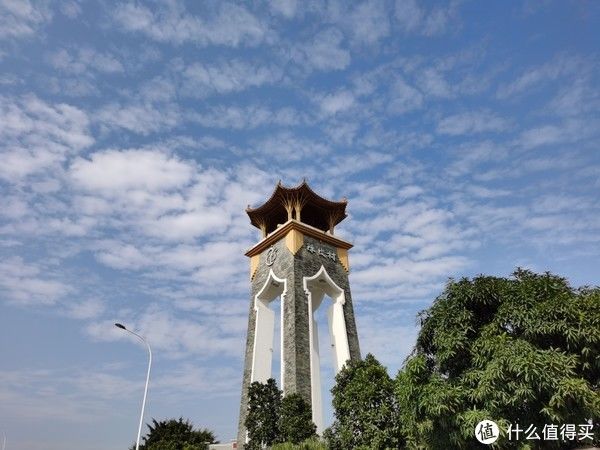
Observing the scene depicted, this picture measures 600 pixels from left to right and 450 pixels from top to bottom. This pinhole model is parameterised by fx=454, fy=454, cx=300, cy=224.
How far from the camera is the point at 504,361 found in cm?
1481

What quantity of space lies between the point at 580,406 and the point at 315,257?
20.4 m

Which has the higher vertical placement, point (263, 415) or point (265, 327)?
point (265, 327)

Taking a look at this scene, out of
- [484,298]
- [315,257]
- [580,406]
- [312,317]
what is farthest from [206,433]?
[580,406]

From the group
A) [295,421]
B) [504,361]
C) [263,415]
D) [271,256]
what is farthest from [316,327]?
[504,361]

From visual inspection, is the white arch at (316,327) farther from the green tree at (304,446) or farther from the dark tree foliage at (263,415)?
the green tree at (304,446)

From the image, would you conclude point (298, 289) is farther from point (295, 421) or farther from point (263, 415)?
point (295, 421)

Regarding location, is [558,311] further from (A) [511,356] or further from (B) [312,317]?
(B) [312,317]

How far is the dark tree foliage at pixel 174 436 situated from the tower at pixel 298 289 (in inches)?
172

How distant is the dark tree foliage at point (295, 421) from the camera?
23500 millimetres

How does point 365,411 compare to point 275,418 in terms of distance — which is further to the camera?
point 275,418

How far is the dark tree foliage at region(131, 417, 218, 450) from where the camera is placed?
75.9 ft

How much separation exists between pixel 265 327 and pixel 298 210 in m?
8.99

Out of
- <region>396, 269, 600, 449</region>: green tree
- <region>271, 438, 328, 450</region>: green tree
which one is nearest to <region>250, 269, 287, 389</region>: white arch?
<region>271, 438, 328, 450</region>: green tree

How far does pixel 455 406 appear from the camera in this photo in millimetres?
15625
